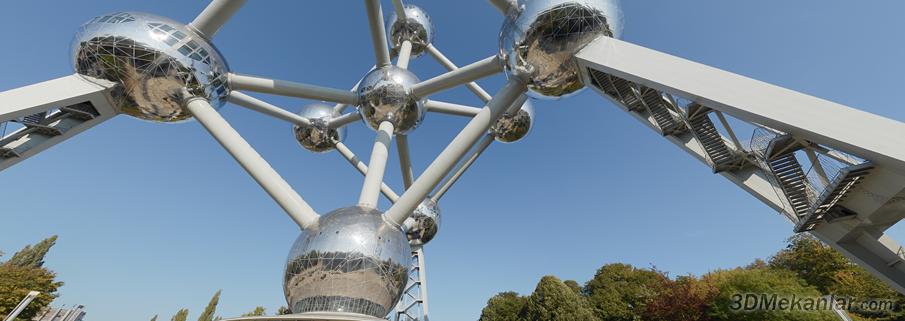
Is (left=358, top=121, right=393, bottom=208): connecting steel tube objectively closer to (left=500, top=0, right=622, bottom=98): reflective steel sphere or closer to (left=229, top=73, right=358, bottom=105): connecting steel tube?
(left=229, top=73, right=358, bottom=105): connecting steel tube

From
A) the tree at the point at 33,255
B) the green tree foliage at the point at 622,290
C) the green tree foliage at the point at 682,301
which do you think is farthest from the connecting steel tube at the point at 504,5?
the tree at the point at 33,255

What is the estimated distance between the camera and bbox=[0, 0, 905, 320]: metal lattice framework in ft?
15.6

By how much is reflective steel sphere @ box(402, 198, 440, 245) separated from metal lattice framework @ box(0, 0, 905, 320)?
455cm

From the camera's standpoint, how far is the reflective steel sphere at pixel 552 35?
635 cm

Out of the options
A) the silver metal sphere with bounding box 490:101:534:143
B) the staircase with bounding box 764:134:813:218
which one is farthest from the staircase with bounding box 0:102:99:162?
the staircase with bounding box 764:134:813:218

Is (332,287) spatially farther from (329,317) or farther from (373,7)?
(373,7)

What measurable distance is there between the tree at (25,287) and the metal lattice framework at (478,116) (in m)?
31.0

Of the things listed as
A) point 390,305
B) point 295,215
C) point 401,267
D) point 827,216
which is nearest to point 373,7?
point 295,215

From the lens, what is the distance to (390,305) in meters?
6.05

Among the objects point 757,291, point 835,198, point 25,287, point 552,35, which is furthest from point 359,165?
point 25,287

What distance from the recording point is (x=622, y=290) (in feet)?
130

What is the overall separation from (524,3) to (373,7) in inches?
130

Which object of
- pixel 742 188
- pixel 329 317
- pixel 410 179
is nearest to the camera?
pixel 329 317

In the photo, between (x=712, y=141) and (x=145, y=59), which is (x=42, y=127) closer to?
(x=145, y=59)
